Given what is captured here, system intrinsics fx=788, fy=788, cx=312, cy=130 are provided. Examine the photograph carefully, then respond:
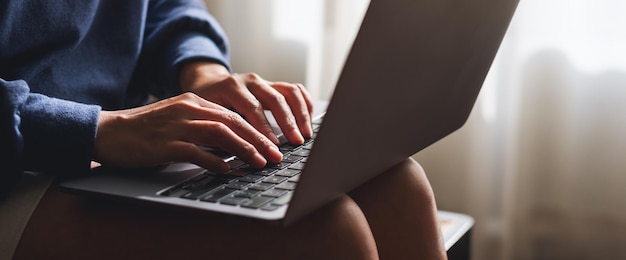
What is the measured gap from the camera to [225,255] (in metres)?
0.64

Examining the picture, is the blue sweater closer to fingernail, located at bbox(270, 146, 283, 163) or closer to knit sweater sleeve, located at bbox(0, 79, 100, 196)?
knit sweater sleeve, located at bbox(0, 79, 100, 196)

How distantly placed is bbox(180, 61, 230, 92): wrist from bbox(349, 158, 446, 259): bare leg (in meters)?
0.30

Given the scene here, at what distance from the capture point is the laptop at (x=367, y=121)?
537 millimetres

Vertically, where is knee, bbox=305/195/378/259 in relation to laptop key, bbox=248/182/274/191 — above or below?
below

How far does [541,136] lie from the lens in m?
1.47

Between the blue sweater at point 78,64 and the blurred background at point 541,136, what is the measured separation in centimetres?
51

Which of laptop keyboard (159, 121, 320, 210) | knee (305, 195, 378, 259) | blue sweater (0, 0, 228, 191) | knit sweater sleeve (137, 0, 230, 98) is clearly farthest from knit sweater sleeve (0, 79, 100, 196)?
knit sweater sleeve (137, 0, 230, 98)

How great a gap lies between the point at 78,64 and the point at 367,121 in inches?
21.0

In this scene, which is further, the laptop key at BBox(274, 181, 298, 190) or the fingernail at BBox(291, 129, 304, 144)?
the fingernail at BBox(291, 129, 304, 144)

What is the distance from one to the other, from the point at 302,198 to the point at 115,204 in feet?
0.70

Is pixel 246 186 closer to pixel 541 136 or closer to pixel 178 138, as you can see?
pixel 178 138

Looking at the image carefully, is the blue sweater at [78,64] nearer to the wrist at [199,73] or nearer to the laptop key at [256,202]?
the wrist at [199,73]

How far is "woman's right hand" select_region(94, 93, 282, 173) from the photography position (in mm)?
702

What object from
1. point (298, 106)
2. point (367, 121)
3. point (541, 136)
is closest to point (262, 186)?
point (367, 121)
